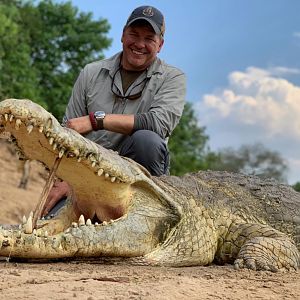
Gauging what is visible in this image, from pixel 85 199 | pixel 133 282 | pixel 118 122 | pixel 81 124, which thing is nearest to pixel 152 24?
pixel 118 122

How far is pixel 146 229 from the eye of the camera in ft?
15.5

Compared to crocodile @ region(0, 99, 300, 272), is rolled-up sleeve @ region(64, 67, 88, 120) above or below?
above

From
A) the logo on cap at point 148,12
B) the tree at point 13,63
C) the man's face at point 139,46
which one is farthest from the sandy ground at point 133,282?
the tree at point 13,63

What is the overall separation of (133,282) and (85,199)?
1266 mm

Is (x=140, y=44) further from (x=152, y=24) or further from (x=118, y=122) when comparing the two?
(x=118, y=122)

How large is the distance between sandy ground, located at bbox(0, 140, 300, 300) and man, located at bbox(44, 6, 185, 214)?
5.58ft

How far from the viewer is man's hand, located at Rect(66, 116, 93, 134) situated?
594 centimetres

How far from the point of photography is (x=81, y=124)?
596 cm

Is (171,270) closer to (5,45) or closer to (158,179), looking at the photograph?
(158,179)

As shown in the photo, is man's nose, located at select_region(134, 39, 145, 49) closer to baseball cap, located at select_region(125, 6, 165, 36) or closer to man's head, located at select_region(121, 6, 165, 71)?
man's head, located at select_region(121, 6, 165, 71)

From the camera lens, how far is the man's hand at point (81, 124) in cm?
594

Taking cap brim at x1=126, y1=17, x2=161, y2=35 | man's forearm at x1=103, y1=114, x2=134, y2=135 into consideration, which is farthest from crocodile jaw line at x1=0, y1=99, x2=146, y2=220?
cap brim at x1=126, y1=17, x2=161, y2=35

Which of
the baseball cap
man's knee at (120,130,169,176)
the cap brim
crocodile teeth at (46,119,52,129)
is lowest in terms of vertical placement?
crocodile teeth at (46,119,52,129)

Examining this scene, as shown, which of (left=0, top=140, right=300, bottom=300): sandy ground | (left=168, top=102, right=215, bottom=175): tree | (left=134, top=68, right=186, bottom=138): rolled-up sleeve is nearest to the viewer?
(left=0, top=140, right=300, bottom=300): sandy ground
